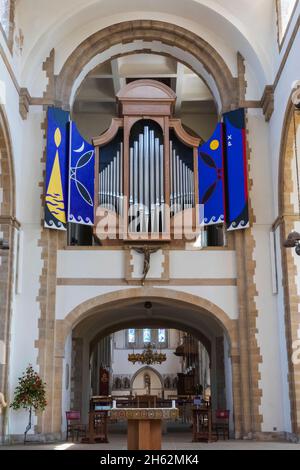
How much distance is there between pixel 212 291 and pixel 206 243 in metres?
3.54

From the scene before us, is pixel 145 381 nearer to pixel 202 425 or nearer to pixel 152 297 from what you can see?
pixel 202 425

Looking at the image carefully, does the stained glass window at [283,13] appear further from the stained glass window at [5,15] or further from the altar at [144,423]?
the altar at [144,423]

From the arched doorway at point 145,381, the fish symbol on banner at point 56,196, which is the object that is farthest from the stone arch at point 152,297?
the arched doorway at point 145,381

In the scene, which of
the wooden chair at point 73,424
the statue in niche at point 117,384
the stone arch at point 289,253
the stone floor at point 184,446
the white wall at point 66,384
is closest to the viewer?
the stone floor at point 184,446

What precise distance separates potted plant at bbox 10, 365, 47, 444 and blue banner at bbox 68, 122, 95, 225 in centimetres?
371

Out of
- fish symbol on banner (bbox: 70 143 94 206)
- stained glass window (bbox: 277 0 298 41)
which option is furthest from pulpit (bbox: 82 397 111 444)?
stained glass window (bbox: 277 0 298 41)

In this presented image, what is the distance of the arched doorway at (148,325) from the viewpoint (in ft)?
51.7

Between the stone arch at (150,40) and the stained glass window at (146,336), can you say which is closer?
the stone arch at (150,40)

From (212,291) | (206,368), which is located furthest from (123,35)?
(206,368)

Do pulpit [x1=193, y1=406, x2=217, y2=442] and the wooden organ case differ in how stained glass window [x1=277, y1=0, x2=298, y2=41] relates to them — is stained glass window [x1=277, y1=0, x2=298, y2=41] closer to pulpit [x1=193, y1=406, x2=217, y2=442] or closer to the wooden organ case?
the wooden organ case

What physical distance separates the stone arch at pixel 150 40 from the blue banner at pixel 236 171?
0.76m

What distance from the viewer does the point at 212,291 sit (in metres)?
16.0

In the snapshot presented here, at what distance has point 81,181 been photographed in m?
16.3
